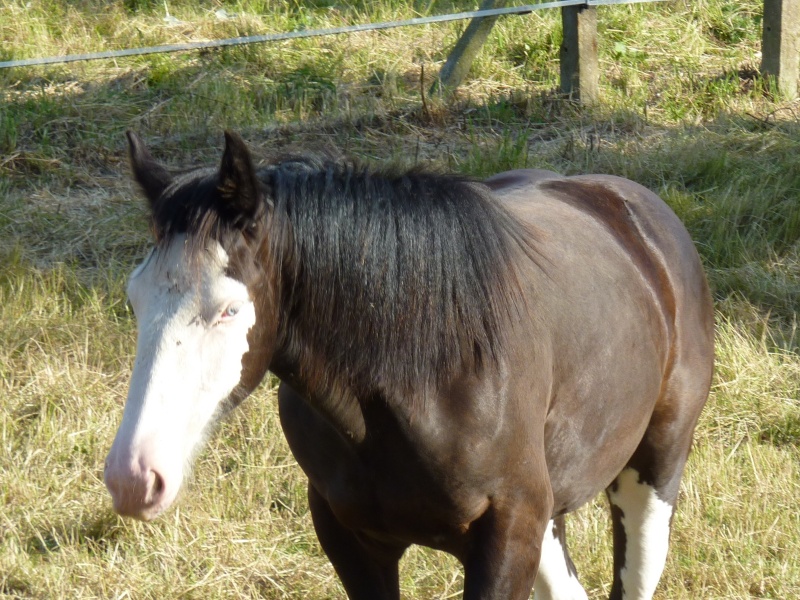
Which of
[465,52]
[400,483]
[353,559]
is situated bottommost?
[353,559]

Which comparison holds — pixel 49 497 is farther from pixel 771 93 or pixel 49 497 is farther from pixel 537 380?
pixel 771 93

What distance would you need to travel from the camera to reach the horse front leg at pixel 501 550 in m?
2.24

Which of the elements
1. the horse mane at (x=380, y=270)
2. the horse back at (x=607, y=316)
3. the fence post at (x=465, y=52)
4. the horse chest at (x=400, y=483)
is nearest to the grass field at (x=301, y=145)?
the fence post at (x=465, y=52)

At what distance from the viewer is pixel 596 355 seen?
8.55 ft

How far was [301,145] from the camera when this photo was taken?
19.5 feet

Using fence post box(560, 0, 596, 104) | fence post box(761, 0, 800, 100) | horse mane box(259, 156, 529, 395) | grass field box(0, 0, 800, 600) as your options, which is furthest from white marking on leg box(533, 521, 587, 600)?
fence post box(761, 0, 800, 100)

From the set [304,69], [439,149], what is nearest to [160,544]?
[439,149]

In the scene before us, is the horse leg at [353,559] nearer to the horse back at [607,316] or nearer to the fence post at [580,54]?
the horse back at [607,316]

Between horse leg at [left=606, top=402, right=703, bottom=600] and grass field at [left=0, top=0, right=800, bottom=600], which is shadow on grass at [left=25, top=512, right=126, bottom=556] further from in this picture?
horse leg at [left=606, top=402, right=703, bottom=600]

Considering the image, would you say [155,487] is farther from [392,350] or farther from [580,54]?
[580,54]

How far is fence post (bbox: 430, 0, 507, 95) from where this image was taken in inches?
256

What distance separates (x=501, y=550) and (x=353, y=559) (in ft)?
1.57

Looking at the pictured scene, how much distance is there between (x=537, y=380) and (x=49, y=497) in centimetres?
210

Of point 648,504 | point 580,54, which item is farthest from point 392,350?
point 580,54
